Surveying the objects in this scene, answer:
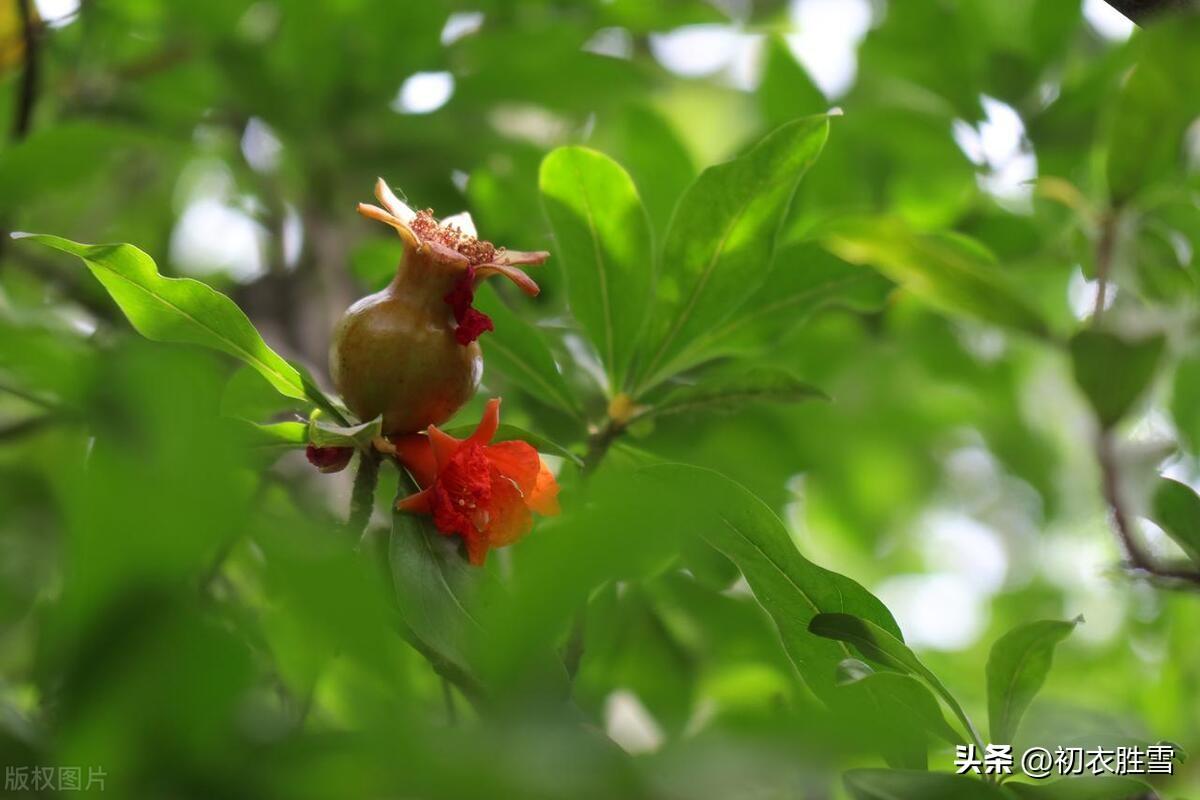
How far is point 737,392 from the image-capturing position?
0.97m

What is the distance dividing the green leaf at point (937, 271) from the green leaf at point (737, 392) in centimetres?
23

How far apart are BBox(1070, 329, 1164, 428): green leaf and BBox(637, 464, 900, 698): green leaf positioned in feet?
0.68

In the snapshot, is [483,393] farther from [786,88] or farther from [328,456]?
[786,88]

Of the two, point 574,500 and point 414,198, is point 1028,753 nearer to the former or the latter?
→ point 574,500

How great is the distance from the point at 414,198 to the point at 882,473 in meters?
0.93

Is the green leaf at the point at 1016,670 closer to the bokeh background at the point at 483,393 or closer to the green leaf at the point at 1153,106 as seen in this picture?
the bokeh background at the point at 483,393

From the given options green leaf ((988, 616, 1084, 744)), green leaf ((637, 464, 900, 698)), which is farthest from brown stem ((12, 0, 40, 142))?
green leaf ((988, 616, 1084, 744))

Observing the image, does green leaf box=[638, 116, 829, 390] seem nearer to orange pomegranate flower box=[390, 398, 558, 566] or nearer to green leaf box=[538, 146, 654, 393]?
green leaf box=[538, 146, 654, 393]

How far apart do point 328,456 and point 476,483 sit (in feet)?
0.40

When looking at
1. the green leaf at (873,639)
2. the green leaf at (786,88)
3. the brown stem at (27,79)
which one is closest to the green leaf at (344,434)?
the green leaf at (873,639)

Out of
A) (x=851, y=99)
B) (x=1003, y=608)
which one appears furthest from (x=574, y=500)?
(x=1003, y=608)

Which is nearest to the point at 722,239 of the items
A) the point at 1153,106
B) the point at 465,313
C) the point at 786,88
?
the point at 465,313

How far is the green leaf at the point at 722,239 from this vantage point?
90cm

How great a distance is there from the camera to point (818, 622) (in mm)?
765
